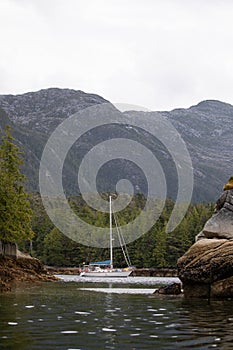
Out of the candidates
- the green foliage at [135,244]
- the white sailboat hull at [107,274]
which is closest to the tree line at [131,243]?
the green foliage at [135,244]

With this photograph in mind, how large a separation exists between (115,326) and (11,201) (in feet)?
168

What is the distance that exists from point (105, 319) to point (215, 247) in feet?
48.1

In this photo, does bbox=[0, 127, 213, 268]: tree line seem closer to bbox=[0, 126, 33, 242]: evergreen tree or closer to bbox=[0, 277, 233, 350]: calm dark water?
bbox=[0, 126, 33, 242]: evergreen tree

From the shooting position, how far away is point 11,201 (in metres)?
70.4

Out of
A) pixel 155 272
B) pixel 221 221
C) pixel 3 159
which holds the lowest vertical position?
pixel 155 272

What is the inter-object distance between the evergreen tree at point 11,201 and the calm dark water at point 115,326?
127 ft

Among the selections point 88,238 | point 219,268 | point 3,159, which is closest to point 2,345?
point 219,268

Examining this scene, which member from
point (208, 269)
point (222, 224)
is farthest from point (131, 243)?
point (208, 269)

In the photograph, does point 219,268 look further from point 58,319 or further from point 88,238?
point 88,238

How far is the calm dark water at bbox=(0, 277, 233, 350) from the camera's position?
1695 cm

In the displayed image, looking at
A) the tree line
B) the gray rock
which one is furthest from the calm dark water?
the tree line

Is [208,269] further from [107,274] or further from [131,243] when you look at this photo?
[131,243]

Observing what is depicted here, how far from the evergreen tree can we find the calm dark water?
1525 inches

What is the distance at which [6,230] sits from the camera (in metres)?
69.4
